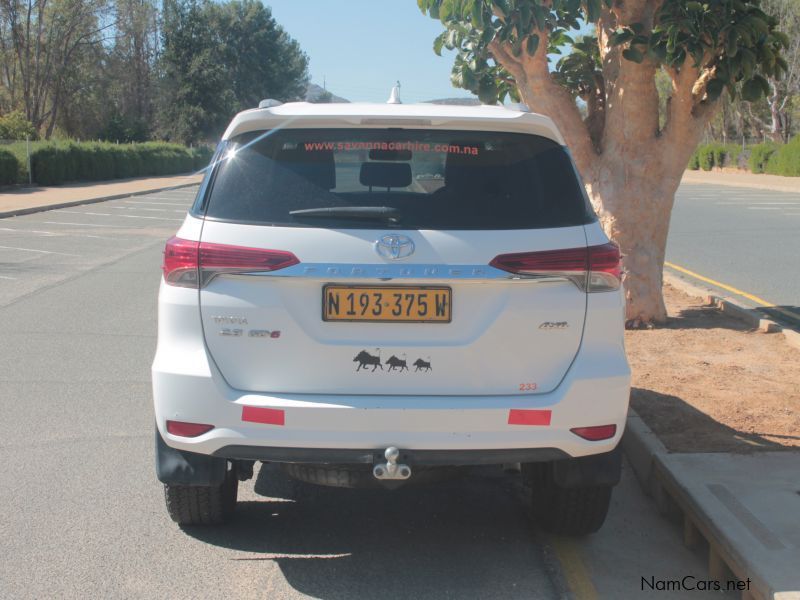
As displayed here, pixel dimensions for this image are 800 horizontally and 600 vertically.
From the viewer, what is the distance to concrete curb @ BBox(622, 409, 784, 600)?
381 cm

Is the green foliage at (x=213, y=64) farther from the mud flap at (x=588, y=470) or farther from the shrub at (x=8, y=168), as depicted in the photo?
the mud flap at (x=588, y=470)

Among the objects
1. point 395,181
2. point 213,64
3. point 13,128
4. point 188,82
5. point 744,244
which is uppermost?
point 213,64

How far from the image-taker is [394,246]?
3.76 meters

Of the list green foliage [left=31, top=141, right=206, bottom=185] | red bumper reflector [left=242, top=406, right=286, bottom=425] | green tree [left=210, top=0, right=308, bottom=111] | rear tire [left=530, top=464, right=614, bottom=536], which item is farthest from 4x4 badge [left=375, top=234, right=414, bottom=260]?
green tree [left=210, top=0, right=308, bottom=111]

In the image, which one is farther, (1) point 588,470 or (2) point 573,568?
(2) point 573,568

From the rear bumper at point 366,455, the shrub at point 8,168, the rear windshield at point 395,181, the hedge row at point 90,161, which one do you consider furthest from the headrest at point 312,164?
the hedge row at point 90,161

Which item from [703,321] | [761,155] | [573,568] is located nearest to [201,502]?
[573,568]

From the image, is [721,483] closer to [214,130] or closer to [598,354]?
[598,354]

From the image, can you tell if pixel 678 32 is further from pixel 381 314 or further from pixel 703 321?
pixel 381 314

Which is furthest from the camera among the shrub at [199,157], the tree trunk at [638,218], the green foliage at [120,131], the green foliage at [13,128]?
the green foliage at [120,131]

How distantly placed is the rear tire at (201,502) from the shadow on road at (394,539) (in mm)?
90

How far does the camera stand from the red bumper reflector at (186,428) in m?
3.84

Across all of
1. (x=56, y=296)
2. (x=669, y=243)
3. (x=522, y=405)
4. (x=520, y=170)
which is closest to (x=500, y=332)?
(x=522, y=405)

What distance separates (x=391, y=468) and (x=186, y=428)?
32.3 inches
